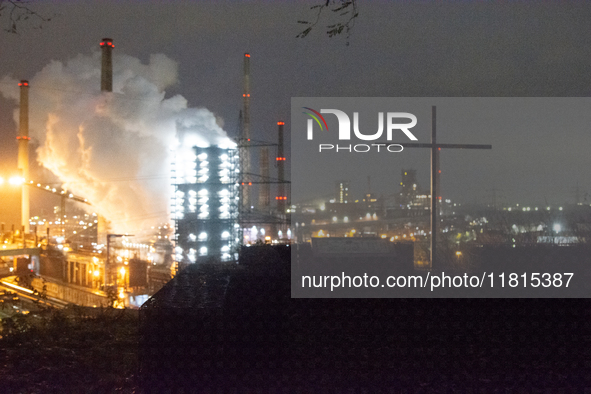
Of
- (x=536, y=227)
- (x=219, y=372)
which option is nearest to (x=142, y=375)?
(x=219, y=372)

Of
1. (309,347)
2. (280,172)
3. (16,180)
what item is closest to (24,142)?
(16,180)

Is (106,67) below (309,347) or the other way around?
the other way around

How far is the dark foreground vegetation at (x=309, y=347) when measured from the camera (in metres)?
3.67

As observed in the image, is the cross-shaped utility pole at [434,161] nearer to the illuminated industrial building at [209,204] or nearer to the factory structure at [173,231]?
the factory structure at [173,231]

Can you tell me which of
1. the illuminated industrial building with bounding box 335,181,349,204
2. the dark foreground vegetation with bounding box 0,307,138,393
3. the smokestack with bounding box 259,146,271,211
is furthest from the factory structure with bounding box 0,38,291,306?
the dark foreground vegetation with bounding box 0,307,138,393

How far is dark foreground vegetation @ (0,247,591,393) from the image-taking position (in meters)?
3.67

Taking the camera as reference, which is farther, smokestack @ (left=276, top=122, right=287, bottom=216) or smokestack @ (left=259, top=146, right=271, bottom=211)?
smokestack @ (left=259, top=146, right=271, bottom=211)

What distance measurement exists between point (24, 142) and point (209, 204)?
28415 millimetres

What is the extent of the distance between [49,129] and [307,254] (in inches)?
2068

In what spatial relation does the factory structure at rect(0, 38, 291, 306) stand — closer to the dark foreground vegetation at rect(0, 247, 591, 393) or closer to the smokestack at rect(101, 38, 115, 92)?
the smokestack at rect(101, 38, 115, 92)

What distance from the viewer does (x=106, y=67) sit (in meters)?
48.2

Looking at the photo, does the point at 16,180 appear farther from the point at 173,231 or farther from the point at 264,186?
the point at 264,186

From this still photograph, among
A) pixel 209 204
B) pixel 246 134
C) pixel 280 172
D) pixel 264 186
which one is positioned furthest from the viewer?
pixel 280 172

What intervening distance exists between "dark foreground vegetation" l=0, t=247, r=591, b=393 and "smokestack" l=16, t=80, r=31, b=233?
169ft
